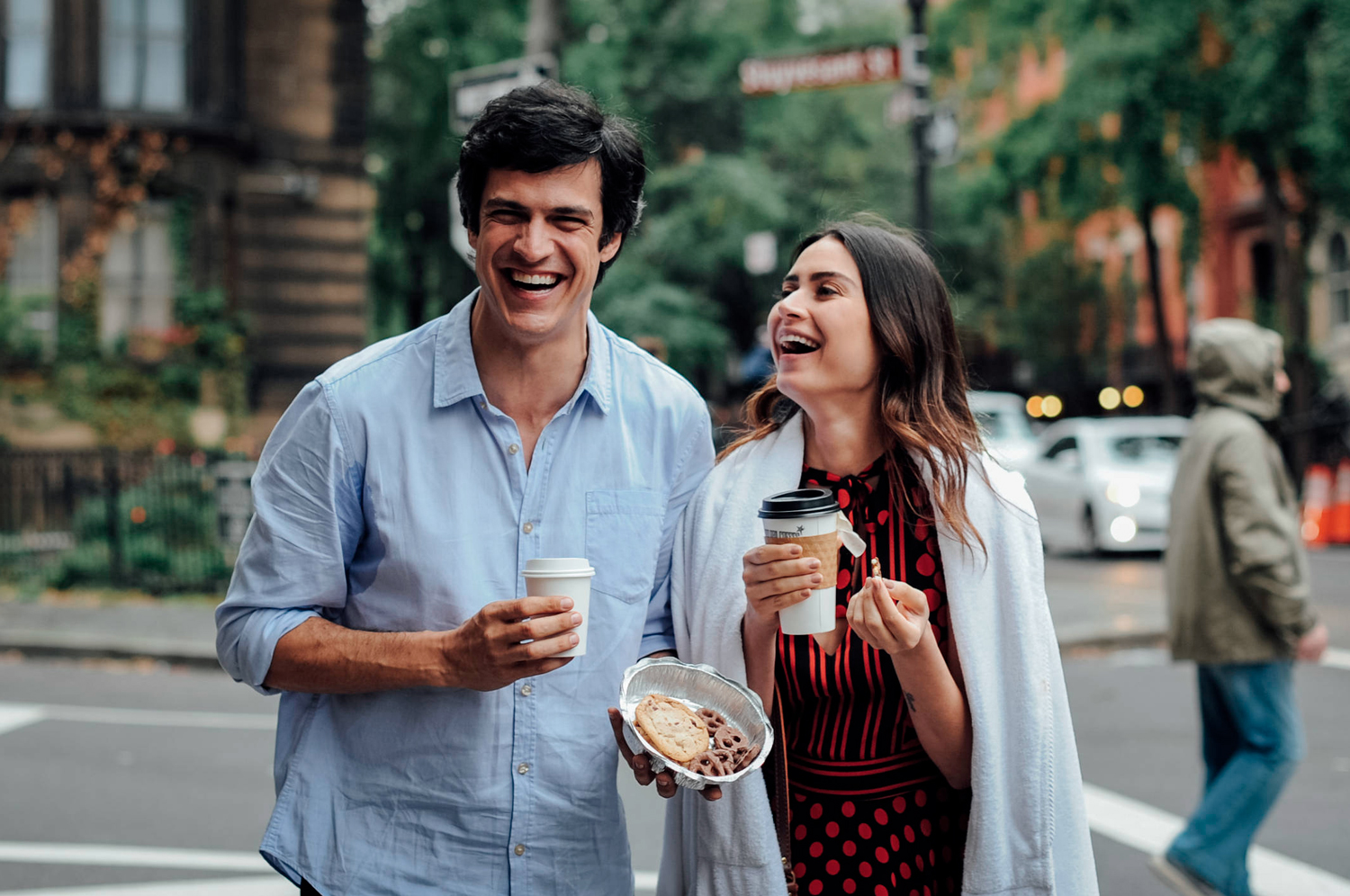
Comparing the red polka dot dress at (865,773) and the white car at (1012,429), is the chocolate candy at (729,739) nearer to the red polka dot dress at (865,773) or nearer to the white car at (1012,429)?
the red polka dot dress at (865,773)

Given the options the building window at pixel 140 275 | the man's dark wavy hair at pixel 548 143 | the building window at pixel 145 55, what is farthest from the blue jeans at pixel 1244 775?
the building window at pixel 145 55

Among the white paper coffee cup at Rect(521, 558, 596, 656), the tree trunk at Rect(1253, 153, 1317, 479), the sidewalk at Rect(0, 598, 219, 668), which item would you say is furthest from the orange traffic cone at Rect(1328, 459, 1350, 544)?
the white paper coffee cup at Rect(521, 558, 596, 656)

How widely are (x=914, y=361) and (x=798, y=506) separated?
60 cm

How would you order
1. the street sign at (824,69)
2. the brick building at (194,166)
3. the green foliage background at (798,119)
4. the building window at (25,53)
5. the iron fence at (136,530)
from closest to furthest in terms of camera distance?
the street sign at (824,69) → the iron fence at (136,530) → the brick building at (194,166) → the building window at (25,53) → the green foliage background at (798,119)

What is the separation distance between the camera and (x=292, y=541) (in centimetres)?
237

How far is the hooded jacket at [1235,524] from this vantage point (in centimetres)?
477

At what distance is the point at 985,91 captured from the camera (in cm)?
3158

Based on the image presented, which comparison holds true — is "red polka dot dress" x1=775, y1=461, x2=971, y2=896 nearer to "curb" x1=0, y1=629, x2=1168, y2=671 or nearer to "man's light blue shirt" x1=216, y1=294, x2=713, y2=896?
"man's light blue shirt" x1=216, y1=294, x2=713, y2=896

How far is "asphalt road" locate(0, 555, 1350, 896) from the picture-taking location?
17.8 ft

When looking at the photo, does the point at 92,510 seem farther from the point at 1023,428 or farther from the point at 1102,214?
the point at 1102,214

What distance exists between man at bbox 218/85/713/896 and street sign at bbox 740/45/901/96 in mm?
10362

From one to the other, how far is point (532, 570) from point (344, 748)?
1.83ft

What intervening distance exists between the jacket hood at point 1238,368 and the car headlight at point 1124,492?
1139 centimetres

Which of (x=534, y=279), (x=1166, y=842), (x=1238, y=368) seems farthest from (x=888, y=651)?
(x=1166, y=842)
